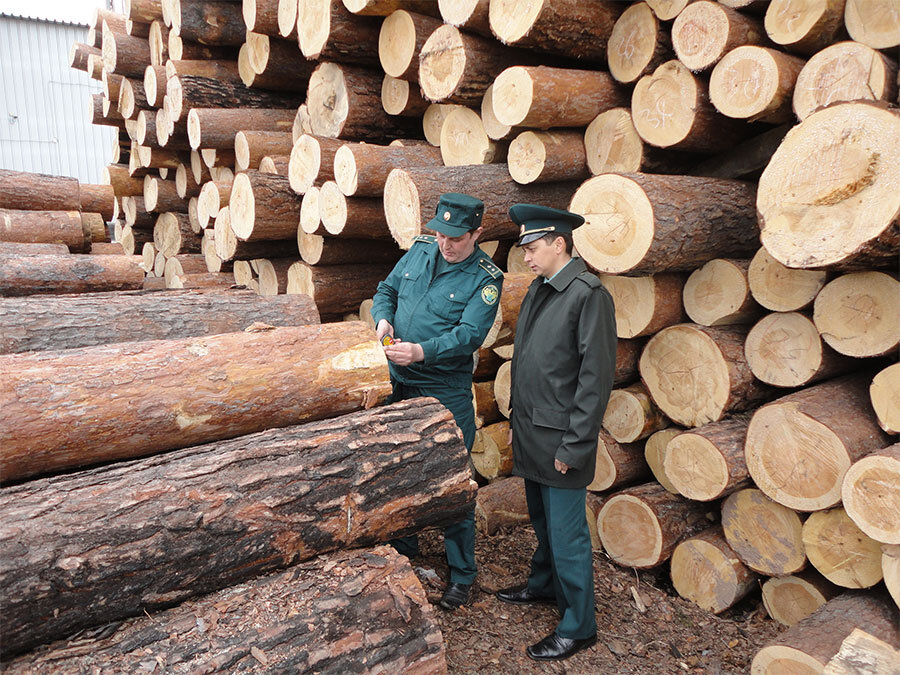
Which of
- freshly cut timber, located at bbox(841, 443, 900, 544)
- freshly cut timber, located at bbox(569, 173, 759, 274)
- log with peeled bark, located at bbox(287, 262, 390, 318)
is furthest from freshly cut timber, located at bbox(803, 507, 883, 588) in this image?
log with peeled bark, located at bbox(287, 262, 390, 318)

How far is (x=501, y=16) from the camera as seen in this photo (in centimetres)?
332

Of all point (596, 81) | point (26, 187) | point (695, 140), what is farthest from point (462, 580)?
point (26, 187)

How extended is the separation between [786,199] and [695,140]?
85 cm

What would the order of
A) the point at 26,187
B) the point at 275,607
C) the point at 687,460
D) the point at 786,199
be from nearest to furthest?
the point at 275,607, the point at 786,199, the point at 687,460, the point at 26,187

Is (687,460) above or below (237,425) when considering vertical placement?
below

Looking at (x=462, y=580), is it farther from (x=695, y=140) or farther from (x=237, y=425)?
(x=695, y=140)

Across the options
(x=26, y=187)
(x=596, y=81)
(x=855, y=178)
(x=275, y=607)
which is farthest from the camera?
(x=26, y=187)

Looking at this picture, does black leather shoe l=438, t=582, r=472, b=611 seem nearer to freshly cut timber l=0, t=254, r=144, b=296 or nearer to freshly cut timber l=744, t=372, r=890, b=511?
freshly cut timber l=744, t=372, r=890, b=511

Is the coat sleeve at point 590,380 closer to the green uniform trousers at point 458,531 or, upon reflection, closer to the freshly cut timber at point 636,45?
the green uniform trousers at point 458,531

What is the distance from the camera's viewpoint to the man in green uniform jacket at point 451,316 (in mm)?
3029

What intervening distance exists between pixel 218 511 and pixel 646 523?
2328 millimetres

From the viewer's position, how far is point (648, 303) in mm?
3211

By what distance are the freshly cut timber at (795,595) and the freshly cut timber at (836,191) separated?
5.09ft

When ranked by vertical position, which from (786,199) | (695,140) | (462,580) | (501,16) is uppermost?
(501,16)
